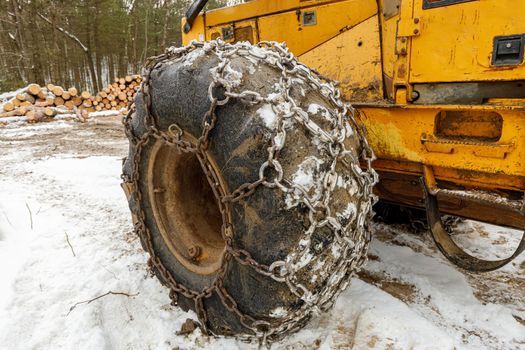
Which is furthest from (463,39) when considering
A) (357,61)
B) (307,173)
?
(307,173)

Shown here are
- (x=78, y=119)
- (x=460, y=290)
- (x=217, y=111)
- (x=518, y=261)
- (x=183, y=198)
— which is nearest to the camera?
(x=217, y=111)

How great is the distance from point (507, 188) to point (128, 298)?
195cm

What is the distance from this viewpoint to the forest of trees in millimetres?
14688

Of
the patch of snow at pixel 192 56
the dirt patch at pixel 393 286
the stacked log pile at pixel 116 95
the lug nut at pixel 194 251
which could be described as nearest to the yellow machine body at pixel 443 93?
the dirt patch at pixel 393 286

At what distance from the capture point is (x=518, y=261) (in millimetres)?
2531

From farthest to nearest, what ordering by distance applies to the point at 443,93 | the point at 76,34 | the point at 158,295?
the point at 76,34 → the point at 158,295 → the point at 443,93

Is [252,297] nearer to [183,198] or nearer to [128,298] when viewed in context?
[183,198]

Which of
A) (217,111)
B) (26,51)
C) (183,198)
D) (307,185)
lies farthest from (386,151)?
(26,51)

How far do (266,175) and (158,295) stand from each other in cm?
118

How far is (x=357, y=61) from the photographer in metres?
2.15

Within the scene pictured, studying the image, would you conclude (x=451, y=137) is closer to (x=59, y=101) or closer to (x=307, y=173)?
(x=307, y=173)

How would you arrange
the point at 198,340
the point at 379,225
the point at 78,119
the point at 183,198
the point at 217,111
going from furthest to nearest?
the point at 78,119, the point at 379,225, the point at 183,198, the point at 198,340, the point at 217,111

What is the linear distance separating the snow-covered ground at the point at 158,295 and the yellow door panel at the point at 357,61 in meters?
1.12

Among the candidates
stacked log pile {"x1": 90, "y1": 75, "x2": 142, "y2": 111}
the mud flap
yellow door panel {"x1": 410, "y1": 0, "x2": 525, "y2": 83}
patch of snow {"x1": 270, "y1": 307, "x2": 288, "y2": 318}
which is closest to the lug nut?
patch of snow {"x1": 270, "y1": 307, "x2": 288, "y2": 318}
